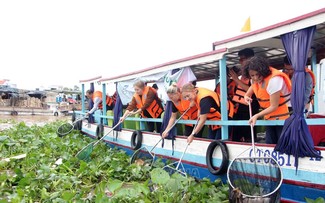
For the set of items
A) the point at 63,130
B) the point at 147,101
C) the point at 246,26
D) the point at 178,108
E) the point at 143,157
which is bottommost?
the point at 143,157

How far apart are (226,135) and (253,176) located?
97 centimetres

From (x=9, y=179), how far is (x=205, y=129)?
3401mm

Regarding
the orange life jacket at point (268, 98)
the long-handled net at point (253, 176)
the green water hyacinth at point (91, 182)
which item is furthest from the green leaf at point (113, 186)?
the orange life jacket at point (268, 98)

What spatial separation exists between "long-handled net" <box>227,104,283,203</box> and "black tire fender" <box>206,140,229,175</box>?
0.60 m

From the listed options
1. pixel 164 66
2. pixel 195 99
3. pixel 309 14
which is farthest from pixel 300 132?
pixel 164 66

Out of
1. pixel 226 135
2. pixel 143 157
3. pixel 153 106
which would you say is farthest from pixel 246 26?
pixel 143 157

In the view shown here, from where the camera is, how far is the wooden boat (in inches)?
130

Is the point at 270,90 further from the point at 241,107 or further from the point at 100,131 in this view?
the point at 100,131

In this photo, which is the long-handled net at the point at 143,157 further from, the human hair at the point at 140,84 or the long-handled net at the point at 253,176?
the long-handled net at the point at 253,176

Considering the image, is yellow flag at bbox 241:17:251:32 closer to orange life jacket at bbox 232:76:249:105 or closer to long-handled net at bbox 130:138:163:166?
orange life jacket at bbox 232:76:249:105

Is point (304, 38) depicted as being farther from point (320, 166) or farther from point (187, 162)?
point (187, 162)

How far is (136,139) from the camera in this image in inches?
270

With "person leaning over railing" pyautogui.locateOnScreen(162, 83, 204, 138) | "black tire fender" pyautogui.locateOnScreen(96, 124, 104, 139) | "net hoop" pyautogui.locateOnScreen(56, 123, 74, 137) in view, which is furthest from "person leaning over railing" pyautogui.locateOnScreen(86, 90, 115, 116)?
"person leaning over railing" pyautogui.locateOnScreen(162, 83, 204, 138)

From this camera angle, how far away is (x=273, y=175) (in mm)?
3469
